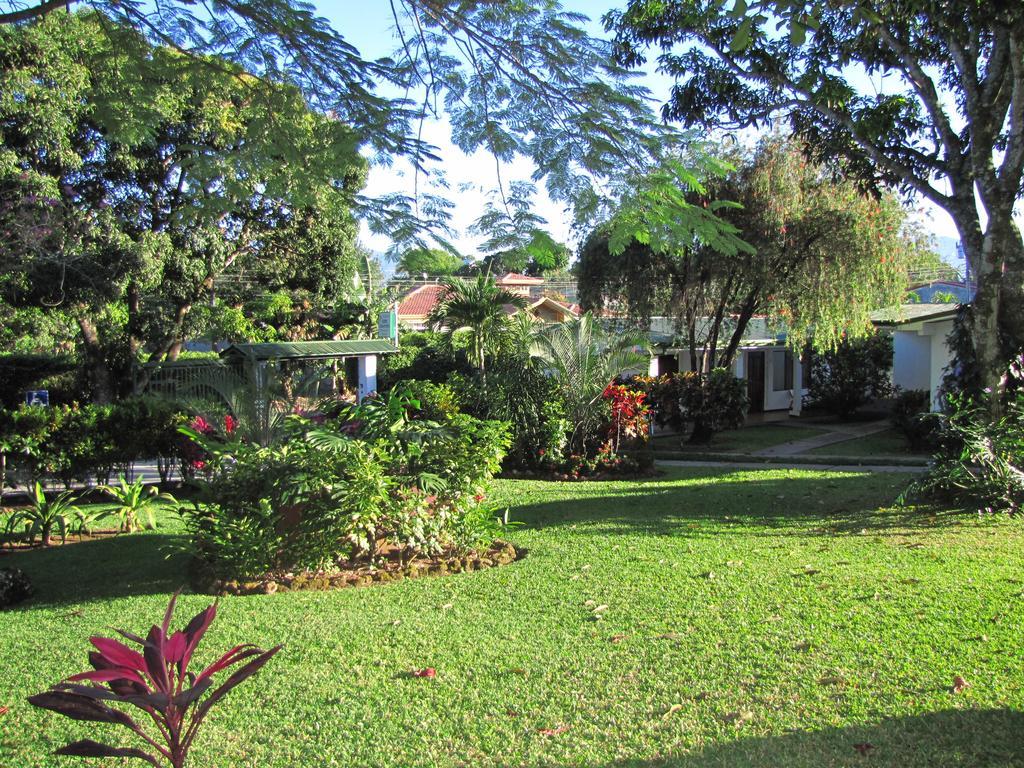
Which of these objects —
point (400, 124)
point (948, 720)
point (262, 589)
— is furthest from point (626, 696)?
point (400, 124)

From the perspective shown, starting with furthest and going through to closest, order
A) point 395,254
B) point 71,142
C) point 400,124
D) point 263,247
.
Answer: point 263,247
point 71,142
point 400,124
point 395,254

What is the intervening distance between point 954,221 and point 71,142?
52.7ft

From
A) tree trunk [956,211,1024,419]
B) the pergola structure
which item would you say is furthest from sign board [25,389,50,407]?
tree trunk [956,211,1024,419]

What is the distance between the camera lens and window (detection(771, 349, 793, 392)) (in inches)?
1054

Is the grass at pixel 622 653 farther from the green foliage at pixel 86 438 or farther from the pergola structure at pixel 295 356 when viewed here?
the pergola structure at pixel 295 356

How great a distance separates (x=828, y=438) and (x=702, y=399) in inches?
148

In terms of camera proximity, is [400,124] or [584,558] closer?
[400,124]

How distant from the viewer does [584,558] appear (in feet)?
25.0

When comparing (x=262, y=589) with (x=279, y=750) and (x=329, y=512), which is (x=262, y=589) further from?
(x=279, y=750)

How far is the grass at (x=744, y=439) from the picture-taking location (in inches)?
722

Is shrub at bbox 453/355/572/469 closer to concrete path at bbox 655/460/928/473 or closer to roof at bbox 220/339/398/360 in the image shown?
concrete path at bbox 655/460/928/473

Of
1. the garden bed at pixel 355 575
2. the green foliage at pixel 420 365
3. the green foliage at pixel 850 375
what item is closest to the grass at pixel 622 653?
the garden bed at pixel 355 575

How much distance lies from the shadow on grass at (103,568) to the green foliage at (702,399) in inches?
463

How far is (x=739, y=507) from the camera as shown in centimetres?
1016
